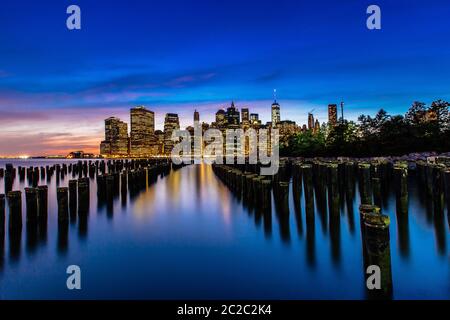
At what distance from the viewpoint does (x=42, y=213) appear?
382 inches

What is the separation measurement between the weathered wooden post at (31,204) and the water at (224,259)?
2.10ft

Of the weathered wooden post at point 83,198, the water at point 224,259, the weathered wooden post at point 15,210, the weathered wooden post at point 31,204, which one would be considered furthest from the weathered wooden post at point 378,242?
the weathered wooden post at point 83,198

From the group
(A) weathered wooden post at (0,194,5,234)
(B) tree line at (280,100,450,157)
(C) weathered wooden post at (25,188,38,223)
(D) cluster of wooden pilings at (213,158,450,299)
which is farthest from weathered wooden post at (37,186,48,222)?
(B) tree line at (280,100,450,157)

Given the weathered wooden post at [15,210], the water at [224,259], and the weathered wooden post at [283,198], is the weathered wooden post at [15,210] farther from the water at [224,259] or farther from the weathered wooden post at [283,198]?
the weathered wooden post at [283,198]

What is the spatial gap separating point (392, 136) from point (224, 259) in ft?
115

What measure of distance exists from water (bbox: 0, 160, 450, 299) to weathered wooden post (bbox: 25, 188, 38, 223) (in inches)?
25.2

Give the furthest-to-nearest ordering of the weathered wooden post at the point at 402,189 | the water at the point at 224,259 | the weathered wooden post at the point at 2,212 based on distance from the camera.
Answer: the weathered wooden post at the point at 402,189 → the weathered wooden post at the point at 2,212 → the water at the point at 224,259

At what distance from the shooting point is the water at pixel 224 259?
546cm

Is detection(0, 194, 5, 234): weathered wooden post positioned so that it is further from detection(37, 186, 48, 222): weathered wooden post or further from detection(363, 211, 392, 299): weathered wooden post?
detection(363, 211, 392, 299): weathered wooden post

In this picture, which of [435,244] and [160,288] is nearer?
[160,288]

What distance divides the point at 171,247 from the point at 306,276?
3833mm

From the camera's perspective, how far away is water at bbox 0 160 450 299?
546cm
